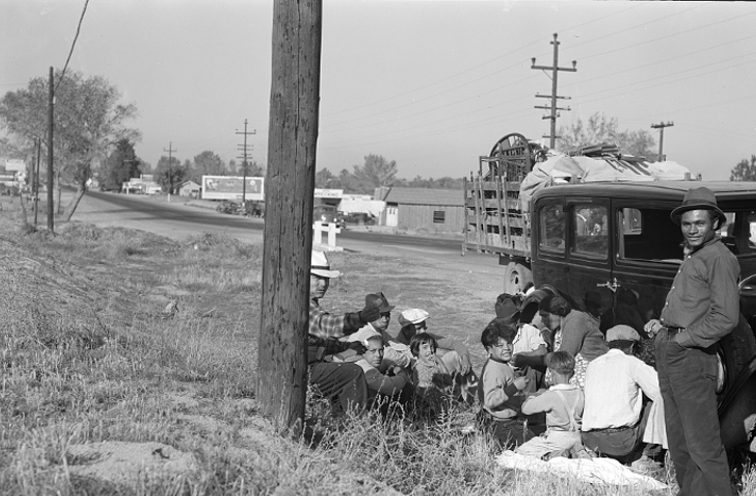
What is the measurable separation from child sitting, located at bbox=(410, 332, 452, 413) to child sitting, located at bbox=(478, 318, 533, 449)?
0.53 meters

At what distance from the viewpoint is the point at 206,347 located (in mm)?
7871

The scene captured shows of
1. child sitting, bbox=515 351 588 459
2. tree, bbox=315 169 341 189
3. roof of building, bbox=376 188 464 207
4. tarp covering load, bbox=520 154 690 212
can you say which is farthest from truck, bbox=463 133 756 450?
tree, bbox=315 169 341 189

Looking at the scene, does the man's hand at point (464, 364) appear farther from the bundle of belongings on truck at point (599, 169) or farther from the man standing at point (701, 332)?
the bundle of belongings on truck at point (599, 169)

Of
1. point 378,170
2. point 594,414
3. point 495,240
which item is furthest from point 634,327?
point 378,170

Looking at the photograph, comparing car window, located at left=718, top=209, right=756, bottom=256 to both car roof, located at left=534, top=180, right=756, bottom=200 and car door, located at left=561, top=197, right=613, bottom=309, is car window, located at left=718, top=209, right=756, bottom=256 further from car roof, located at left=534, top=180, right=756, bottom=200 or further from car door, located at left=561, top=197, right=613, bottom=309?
car door, located at left=561, top=197, right=613, bottom=309

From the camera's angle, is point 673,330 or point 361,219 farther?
point 361,219

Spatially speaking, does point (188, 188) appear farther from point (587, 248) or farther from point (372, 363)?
point (372, 363)

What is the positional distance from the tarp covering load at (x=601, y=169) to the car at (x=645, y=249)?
109 inches

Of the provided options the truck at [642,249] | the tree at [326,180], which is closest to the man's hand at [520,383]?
the truck at [642,249]

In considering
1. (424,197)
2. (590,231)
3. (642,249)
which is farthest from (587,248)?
(424,197)

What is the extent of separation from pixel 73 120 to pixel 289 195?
49324mm

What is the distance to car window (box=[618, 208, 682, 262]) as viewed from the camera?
639 centimetres

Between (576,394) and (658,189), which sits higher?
(658,189)

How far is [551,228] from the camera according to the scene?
777 centimetres
